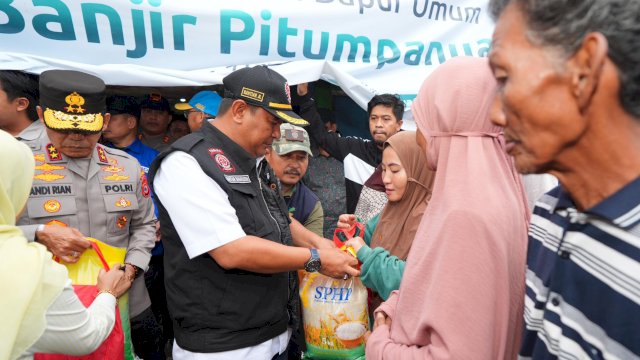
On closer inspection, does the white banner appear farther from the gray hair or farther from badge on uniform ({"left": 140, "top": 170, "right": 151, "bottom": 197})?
the gray hair

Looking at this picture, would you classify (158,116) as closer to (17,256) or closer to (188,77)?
(188,77)

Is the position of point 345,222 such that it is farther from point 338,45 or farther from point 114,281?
point 338,45

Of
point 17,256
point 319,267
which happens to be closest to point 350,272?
point 319,267

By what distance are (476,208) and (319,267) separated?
1141 mm

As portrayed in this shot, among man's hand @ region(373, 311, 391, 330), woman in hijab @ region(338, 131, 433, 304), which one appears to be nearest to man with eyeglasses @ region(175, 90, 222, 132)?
woman in hijab @ region(338, 131, 433, 304)

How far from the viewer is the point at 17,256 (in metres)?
1.30

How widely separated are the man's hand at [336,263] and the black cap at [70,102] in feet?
4.59

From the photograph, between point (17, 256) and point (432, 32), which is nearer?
point (17, 256)

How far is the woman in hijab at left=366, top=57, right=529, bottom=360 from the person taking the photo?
1121 millimetres

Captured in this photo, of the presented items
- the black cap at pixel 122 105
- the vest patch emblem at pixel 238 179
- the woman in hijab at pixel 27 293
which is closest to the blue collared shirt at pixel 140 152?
the black cap at pixel 122 105

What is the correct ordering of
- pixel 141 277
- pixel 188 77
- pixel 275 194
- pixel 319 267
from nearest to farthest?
pixel 319 267 < pixel 275 194 < pixel 141 277 < pixel 188 77

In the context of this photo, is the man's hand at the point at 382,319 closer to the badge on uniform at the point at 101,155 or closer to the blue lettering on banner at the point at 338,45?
the badge on uniform at the point at 101,155

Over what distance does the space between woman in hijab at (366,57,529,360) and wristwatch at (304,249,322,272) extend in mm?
750

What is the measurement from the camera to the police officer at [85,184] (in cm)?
238
